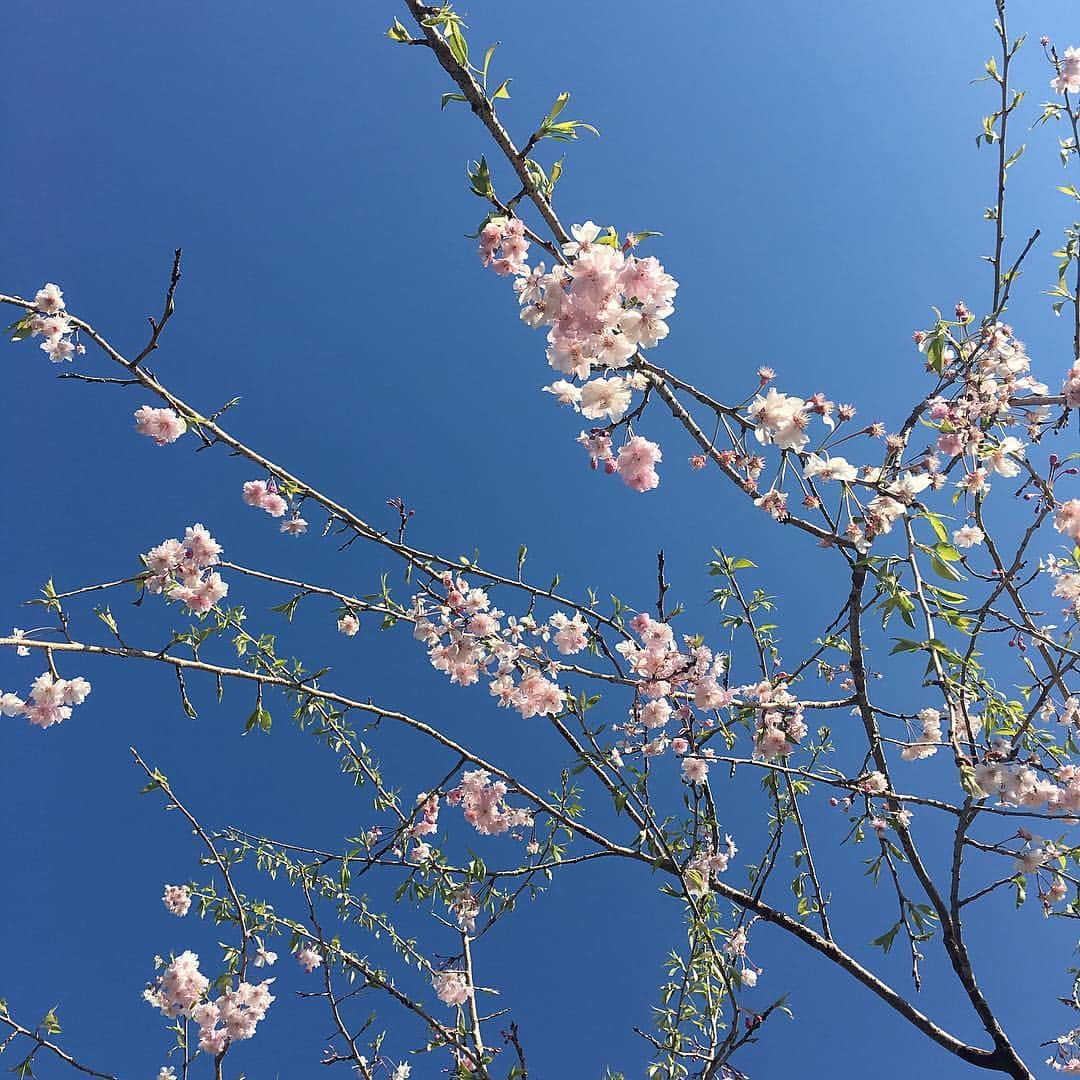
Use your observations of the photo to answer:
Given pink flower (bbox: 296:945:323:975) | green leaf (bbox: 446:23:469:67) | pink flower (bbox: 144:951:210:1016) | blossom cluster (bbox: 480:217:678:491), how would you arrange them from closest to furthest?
green leaf (bbox: 446:23:469:67), blossom cluster (bbox: 480:217:678:491), pink flower (bbox: 144:951:210:1016), pink flower (bbox: 296:945:323:975)

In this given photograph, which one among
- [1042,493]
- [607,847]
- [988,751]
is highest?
[1042,493]

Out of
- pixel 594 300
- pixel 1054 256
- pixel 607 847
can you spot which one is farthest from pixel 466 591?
pixel 1054 256

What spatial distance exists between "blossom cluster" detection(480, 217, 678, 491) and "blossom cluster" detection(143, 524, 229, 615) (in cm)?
191

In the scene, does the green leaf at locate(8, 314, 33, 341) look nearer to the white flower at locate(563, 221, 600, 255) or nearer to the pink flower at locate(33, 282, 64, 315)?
the pink flower at locate(33, 282, 64, 315)

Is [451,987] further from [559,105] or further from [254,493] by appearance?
[559,105]

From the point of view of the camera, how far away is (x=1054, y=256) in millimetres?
3555

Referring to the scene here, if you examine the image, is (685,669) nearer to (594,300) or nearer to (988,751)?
(988,751)

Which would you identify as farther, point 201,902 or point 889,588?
point 201,902

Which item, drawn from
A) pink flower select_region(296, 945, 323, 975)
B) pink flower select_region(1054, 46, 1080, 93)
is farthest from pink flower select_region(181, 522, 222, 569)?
pink flower select_region(1054, 46, 1080, 93)

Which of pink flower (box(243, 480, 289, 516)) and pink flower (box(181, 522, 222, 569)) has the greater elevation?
pink flower (box(243, 480, 289, 516))

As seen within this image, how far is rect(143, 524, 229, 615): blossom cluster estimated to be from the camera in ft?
10.5

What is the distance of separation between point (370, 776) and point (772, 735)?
2.32m

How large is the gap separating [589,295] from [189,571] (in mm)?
2397

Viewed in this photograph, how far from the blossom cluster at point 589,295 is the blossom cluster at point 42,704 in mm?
2878
